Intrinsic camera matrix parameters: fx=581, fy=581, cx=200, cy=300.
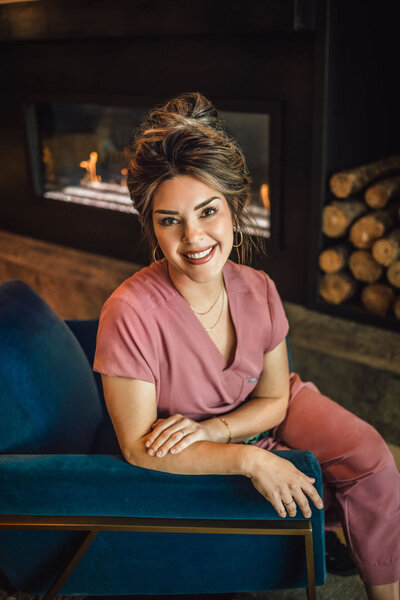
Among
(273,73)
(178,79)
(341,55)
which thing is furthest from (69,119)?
(341,55)

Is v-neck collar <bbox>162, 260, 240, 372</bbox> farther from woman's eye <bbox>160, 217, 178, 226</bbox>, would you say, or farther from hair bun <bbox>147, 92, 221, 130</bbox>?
hair bun <bbox>147, 92, 221, 130</bbox>

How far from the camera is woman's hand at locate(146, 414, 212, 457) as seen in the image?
1025mm

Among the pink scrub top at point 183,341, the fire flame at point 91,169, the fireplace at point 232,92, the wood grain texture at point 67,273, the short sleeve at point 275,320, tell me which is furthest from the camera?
the fire flame at point 91,169

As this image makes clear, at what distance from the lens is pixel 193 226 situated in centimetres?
108

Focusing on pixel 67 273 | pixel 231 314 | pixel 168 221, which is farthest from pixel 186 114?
pixel 67 273

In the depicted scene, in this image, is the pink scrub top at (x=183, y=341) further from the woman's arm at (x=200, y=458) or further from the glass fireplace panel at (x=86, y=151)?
the glass fireplace panel at (x=86, y=151)

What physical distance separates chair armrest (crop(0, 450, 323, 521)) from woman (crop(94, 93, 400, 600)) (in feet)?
0.10

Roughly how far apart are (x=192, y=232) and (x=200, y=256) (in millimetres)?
50

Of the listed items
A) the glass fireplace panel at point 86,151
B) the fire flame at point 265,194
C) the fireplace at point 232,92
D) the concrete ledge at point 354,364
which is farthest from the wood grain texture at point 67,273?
the concrete ledge at point 354,364

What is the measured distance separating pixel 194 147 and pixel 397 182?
1202 mm

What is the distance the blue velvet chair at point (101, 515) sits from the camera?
1006mm

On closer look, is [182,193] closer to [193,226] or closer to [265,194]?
[193,226]

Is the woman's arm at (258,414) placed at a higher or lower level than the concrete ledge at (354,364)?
higher

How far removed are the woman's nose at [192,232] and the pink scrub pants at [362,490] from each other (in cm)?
51
